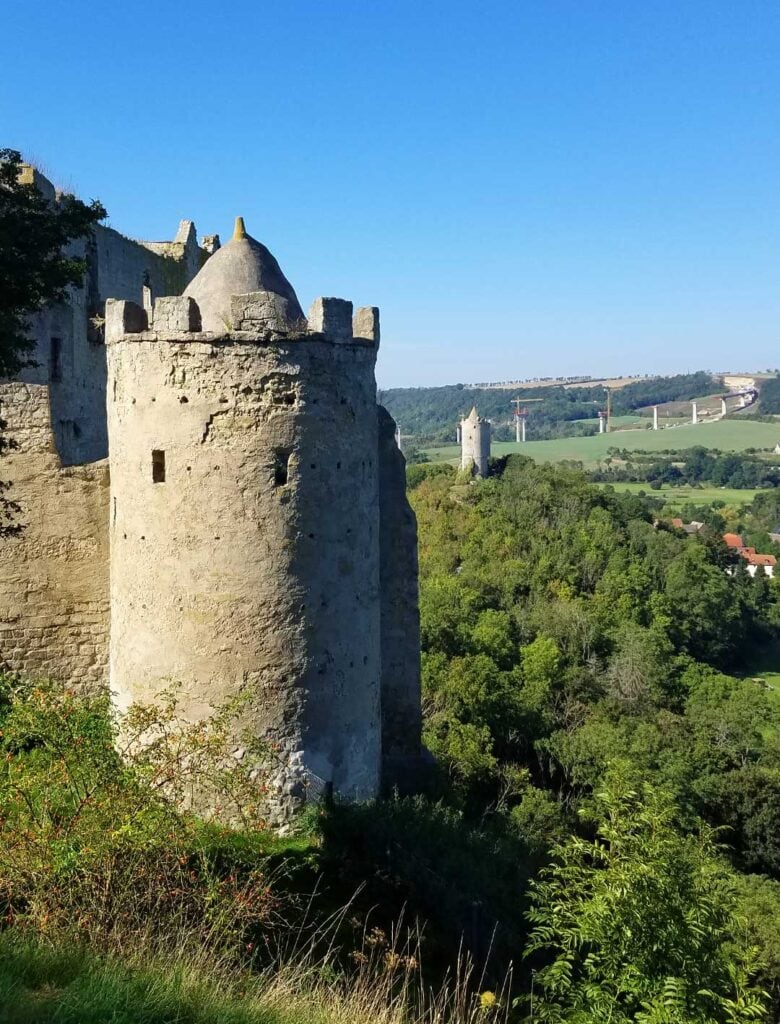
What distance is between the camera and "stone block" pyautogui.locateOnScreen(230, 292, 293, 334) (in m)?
9.03

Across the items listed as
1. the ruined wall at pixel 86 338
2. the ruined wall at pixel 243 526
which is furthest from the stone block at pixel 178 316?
the ruined wall at pixel 86 338

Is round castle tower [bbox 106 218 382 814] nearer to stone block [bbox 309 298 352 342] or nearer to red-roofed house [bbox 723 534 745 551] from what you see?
stone block [bbox 309 298 352 342]

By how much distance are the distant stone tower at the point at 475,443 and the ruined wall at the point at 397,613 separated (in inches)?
2564

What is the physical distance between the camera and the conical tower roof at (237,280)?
9648mm

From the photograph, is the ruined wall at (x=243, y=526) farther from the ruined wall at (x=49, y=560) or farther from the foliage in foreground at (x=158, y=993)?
the foliage in foreground at (x=158, y=993)

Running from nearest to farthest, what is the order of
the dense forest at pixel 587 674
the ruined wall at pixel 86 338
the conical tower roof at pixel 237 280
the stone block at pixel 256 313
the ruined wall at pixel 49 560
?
1. the stone block at pixel 256 313
2. the conical tower roof at pixel 237 280
3. the ruined wall at pixel 49 560
4. the ruined wall at pixel 86 338
5. the dense forest at pixel 587 674

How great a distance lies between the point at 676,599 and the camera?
183 feet

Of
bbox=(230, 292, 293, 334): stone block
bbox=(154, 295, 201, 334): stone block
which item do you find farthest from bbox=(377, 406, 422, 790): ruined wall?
bbox=(154, 295, 201, 334): stone block

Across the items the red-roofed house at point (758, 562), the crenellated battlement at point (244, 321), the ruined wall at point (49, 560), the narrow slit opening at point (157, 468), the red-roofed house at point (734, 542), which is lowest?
the red-roofed house at point (758, 562)

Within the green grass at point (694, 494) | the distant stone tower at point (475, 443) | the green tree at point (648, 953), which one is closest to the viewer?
the green tree at point (648, 953)

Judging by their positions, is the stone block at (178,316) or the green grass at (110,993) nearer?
the green grass at (110,993)

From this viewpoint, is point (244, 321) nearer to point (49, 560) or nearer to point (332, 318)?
point (332, 318)

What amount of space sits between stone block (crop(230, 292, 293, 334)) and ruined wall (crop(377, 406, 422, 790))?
2738 mm

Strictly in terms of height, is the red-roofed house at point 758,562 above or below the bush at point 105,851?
below
